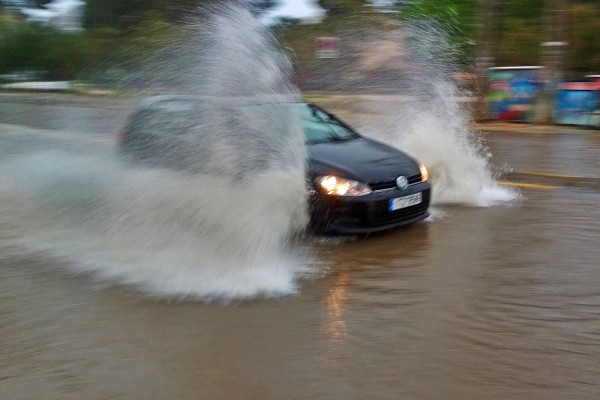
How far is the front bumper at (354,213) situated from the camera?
6.80 m

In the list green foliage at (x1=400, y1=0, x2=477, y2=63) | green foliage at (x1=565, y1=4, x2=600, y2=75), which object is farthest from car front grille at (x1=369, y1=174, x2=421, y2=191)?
green foliage at (x1=565, y1=4, x2=600, y2=75)

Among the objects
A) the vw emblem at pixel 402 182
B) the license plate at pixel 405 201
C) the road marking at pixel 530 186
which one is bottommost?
the road marking at pixel 530 186

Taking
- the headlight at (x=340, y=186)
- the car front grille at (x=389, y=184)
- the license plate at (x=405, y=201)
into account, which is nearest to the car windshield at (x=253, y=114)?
the headlight at (x=340, y=186)

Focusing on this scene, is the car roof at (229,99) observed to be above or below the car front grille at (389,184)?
above

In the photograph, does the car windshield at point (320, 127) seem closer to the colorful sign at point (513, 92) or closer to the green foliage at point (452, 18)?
the colorful sign at point (513, 92)

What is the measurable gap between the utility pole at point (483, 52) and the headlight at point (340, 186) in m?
13.9

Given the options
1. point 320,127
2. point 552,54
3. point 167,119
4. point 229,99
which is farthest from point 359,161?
point 552,54

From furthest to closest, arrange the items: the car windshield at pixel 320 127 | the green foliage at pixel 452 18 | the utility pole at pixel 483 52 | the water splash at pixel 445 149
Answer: the green foliage at pixel 452 18, the utility pole at pixel 483 52, the water splash at pixel 445 149, the car windshield at pixel 320 127

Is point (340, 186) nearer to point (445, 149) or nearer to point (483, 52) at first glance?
point (445, 149)

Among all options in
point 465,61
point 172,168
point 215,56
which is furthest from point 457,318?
point 465,61

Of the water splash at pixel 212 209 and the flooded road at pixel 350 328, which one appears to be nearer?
the flooded road at pixel 350 328

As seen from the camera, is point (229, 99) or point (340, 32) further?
point (340, 32)

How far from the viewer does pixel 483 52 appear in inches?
784

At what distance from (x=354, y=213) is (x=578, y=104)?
1397cm
